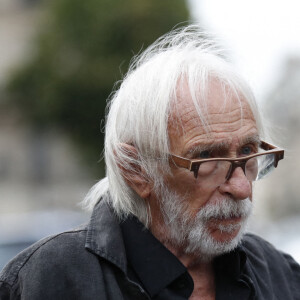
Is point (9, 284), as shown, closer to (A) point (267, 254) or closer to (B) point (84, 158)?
(A) point (267, 254)

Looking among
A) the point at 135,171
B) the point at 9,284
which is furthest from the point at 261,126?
the point at 9,284

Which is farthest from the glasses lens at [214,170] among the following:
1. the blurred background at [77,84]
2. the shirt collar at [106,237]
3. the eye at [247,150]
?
the blurred background at [77,84]

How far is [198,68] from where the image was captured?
2.66 m

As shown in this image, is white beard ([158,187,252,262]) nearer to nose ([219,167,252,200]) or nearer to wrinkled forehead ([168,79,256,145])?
nose ([219,167,252,200])

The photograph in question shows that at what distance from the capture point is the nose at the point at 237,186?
2512mm

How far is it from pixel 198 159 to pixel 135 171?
272 millimetres

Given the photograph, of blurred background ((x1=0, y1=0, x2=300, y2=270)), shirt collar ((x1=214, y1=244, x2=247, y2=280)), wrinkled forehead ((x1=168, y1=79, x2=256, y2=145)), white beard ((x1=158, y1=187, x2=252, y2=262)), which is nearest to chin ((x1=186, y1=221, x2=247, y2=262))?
white beard ((x1=158, y1=187, x2=252, y2=262))

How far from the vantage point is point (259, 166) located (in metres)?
2.83

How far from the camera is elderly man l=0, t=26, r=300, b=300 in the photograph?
246 cm

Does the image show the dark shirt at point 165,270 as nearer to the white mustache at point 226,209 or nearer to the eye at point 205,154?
the white mustache at point 226,209

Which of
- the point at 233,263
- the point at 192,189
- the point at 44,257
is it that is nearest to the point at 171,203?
the point at 192,189

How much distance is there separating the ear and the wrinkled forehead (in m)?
0.17

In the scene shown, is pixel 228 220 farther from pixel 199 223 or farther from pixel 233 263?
pixel 233 263

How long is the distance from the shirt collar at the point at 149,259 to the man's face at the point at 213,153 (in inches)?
5.1
